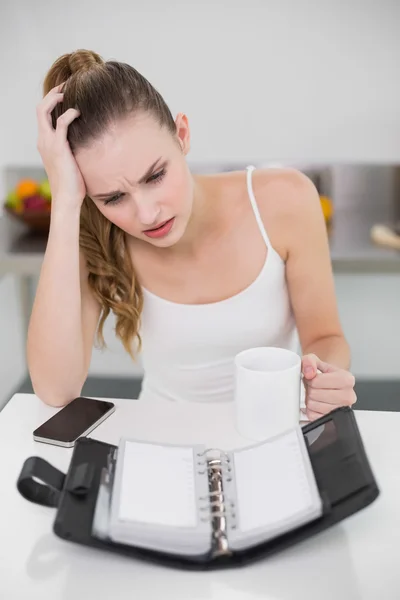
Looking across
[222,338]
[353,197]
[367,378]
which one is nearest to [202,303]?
[222,338]

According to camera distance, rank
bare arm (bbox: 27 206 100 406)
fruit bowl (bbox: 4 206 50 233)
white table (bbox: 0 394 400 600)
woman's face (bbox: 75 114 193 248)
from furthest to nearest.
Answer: fruit bowl (bbox: 4 206 50 233) < bare arm (bbox: 27 206 100 406) < woman's face (bbox: 75 114 193 248) < white table (bbox: 0 394 400 600)

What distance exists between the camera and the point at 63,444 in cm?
101

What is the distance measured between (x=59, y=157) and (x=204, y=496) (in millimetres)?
675

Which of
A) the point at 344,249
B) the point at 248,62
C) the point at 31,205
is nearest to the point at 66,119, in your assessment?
the point at 344,249

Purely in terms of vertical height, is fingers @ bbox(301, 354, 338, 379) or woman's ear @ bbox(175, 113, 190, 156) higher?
woman's ear @ bbox(175, 113, 190, 156)

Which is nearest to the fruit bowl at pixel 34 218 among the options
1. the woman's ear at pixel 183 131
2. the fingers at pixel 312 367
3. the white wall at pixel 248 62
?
the white wall at pixel 248 62

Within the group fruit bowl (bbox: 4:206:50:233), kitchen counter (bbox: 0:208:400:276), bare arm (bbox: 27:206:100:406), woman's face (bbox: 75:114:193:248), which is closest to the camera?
woman's face (bbox: 75:114:193:248)

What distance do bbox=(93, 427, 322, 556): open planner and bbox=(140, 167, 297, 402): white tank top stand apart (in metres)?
0.54

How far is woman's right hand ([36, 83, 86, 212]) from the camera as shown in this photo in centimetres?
122

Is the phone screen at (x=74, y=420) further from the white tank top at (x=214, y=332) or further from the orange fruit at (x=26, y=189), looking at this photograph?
the orange fruit at (x=26, y=189)

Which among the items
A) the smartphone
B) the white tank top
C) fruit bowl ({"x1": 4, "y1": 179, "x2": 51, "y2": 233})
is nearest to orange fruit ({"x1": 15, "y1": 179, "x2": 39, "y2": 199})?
fruit bowl ({"x1": 4, "y1": 179, "x2": 51, "y2": 233})

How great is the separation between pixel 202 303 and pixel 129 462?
0.62 m

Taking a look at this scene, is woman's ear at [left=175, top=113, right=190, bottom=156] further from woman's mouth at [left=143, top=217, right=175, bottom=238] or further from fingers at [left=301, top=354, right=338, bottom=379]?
fingers at [left=301, top=354, right=338, bottom=379]

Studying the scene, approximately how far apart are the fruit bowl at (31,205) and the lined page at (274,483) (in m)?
1.77
